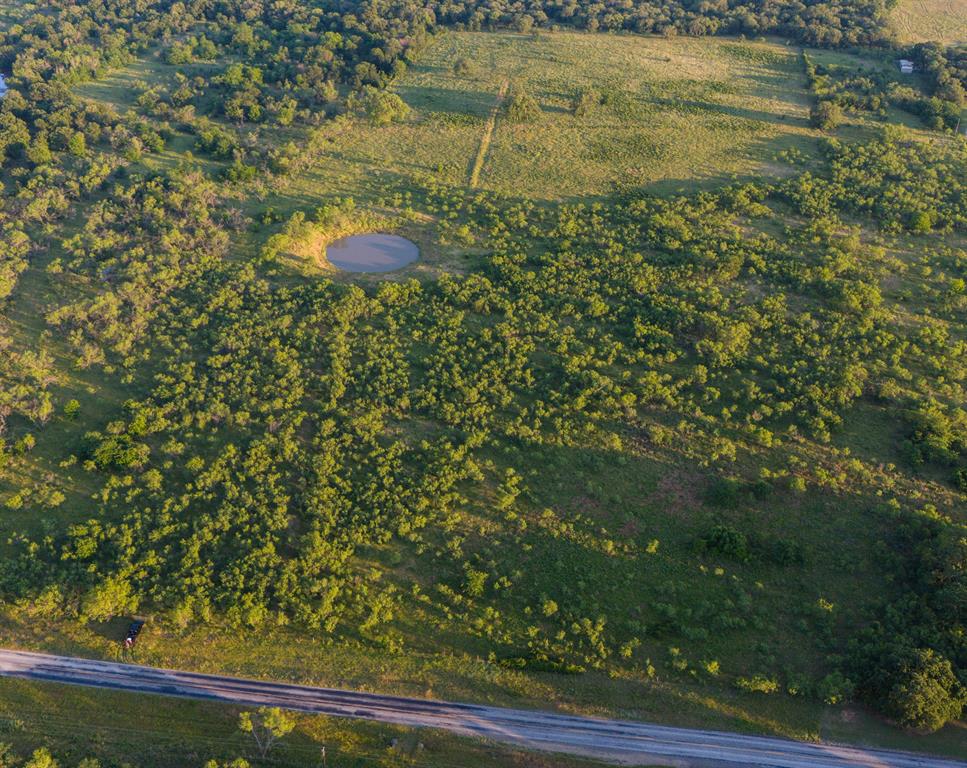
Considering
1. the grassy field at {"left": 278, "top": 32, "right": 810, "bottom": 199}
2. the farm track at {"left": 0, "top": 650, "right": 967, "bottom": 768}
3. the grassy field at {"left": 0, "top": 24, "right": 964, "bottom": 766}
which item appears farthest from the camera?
the grassy field at {"left": 278, "top": 32, "right": 810, "bottom": 199}

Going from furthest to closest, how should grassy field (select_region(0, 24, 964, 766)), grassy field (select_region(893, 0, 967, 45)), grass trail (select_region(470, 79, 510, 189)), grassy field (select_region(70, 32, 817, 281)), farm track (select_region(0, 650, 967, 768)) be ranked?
grassy field (select_region(893, 0, 967, 45)) < grass trail (select_region(470, 79, 510, 189)) < grassy field (select_region(70, 32, 817, 281)) < grassy field (select_region(0, 24, 964, 766)) < farm track (select_region(0, 650, 967, 768))

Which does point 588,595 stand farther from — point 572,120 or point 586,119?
point 586,119

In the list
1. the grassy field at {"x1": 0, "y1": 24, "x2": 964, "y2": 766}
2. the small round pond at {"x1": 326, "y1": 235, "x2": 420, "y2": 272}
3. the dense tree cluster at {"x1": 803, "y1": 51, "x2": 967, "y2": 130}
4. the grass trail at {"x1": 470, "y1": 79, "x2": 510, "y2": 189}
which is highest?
the dense tree cluster at {"x1": 803, "y1": 51, "x2": 967, "y2": 130}

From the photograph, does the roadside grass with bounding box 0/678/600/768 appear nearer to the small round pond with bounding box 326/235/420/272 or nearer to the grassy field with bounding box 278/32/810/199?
the small round pond with bounding box 326/235/420/272

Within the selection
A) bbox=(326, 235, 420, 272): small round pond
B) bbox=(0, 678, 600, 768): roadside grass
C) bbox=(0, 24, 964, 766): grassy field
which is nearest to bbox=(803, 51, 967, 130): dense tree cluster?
bbox=(0, 24, 964, 766): grassy field

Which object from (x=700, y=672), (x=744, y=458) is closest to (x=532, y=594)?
(x=700, y=672)

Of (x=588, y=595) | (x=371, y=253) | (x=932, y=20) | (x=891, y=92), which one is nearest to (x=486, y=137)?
(x=371, y=253)

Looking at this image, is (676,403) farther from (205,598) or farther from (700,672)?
(205,598)

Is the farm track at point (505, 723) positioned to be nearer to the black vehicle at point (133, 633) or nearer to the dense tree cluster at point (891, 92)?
the black vehicle at point (133, 633)
